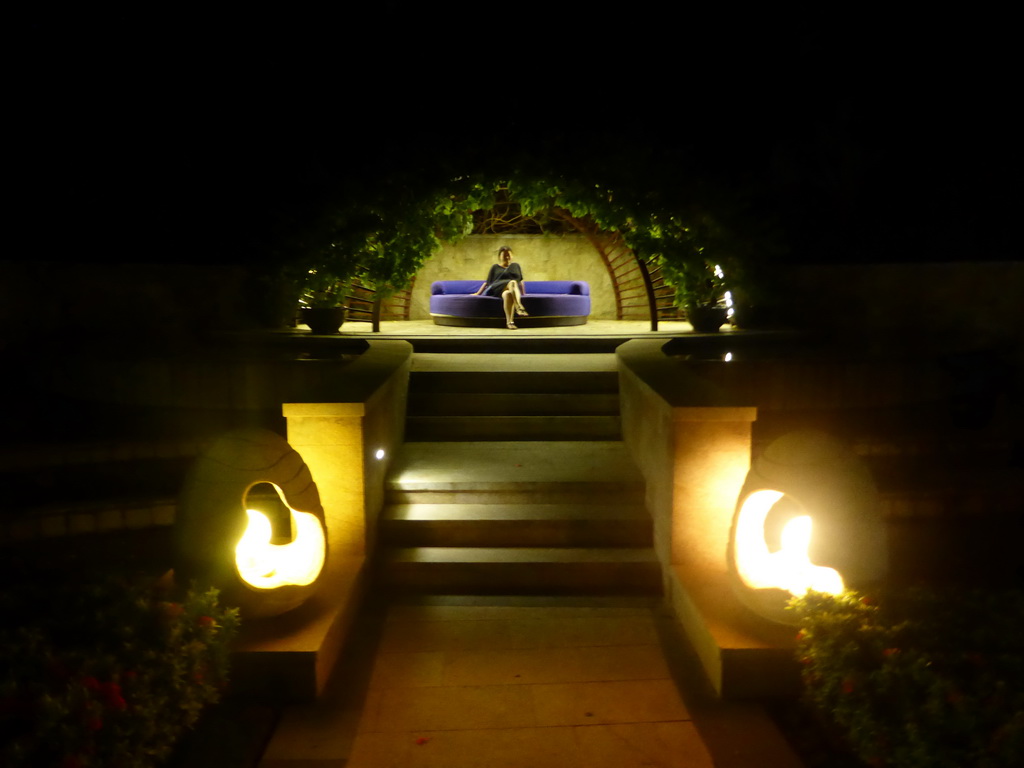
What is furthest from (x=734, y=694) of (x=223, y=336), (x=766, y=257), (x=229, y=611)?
(x=223, y=336)

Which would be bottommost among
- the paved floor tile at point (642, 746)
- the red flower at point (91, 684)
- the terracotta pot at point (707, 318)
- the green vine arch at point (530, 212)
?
the paved floor tile at point (642, 746)

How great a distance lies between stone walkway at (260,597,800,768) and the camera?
3.10 meters

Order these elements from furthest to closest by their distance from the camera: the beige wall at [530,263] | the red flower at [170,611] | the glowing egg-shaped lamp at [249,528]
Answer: the beige wall at [530,263] < the glowing egg-shaped lamp at [249,528] < the red flower at [170,611]

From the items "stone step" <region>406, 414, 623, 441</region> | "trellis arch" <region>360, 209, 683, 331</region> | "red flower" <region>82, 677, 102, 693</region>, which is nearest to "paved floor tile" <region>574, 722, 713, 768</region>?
"red flower" <region>82, 677, 102, 693</region>

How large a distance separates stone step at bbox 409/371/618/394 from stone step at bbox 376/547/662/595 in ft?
8.95

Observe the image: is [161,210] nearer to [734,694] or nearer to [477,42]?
[477,42]

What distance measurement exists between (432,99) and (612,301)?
654 cm

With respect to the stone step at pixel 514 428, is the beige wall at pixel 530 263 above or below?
above

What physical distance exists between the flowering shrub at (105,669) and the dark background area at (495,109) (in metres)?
6.76

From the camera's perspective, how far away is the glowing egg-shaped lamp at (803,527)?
329 centimetres

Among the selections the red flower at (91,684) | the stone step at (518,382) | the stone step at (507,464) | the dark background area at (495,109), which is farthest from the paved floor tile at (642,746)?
the dark background area at (495,109)

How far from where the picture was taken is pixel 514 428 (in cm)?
671

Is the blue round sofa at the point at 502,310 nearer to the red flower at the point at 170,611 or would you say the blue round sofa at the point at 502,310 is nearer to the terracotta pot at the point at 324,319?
the terracotta pot at the point at 324,319

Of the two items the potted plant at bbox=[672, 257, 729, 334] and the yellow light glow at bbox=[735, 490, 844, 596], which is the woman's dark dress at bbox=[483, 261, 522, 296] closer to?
the potted plant at bbox=[672, 257, 729, 334]
